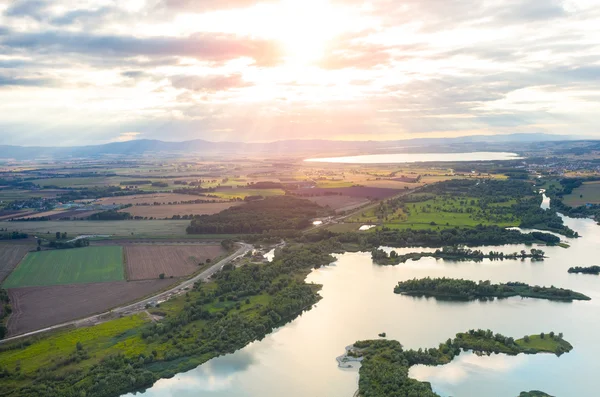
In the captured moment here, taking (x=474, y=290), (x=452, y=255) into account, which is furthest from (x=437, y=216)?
(x=474, y=290)

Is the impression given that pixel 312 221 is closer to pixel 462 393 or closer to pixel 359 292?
pixel 359 292

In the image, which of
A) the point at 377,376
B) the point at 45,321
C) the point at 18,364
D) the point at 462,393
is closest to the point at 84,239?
the point at 45,321

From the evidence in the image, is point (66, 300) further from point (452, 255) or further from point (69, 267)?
point (452, 255)

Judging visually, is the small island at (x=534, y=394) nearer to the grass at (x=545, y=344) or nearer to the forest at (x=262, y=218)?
the grass at (x=545, y=344)

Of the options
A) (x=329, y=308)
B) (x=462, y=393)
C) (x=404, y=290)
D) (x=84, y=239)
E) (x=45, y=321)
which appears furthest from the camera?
(x=84, y=239)

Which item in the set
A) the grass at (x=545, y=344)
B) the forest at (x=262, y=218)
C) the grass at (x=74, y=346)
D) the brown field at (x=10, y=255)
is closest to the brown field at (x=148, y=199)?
the forest at (x=262, y=218)

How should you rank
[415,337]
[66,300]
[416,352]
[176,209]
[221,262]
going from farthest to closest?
1. [176,209]
2. [221,262]
3. [66,300]
4. [415,337]
5. [416,352]

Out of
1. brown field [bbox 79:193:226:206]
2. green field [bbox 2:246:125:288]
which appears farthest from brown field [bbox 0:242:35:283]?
brown field [bbox 79:193:226:206]
